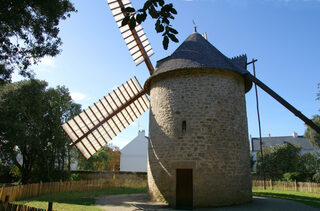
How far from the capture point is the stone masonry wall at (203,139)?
9109 millimetres

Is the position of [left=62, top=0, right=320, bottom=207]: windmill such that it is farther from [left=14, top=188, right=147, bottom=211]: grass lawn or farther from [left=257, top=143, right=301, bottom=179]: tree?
[left=257, top=143, right=301, bottom=179]: tree

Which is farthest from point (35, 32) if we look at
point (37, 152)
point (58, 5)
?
point (37, 152)

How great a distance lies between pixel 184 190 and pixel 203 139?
2202mm

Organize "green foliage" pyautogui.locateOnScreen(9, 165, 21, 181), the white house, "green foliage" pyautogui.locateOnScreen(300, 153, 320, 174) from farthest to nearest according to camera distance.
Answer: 1. the white house
2. "green foliage" pyautogui.locateOnScreen(300, 153, 320, 174)
3. "green foliage" pyautogui.locateOnScreen(9, 165, 21, 181)

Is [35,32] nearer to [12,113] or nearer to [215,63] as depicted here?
[215,63]

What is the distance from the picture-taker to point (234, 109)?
33.7 ft

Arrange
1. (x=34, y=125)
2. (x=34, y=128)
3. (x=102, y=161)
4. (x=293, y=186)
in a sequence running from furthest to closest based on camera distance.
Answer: (x=102, y=161) < (x=293, y=186) < (x=34, y=128) < (x=34, y=125)

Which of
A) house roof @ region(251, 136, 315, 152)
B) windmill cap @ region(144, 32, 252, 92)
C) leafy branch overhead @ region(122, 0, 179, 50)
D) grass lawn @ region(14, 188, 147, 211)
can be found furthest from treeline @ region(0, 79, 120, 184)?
house roof @ region(251, 136, 315, 152)

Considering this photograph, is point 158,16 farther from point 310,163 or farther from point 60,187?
point 310,163

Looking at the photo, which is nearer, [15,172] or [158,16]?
[158,16]

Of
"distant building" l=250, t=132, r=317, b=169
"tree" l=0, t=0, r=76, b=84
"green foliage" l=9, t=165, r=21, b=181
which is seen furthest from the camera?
"distant building" l=250, t=132, r=317, b=169

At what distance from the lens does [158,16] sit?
3.05 metres

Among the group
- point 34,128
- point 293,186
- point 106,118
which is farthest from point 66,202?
point 293,186

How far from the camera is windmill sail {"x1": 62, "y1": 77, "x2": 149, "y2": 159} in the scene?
1277 cm
